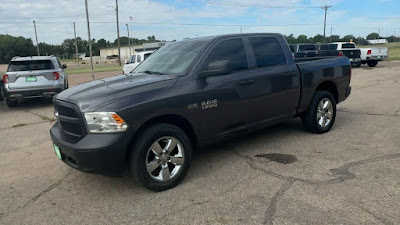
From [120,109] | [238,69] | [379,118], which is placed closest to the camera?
[120,109]

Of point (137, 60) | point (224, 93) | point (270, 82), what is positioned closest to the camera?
point (224, 93)

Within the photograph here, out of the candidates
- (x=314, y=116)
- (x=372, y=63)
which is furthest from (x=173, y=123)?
(x=372, y=63)

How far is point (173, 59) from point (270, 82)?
151 cm

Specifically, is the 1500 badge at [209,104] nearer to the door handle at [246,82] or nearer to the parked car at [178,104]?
the parked car at [178,104]

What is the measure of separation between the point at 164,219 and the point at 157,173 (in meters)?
0.71

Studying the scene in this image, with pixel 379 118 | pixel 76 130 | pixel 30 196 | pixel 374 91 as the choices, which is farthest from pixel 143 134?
pixel 374 91

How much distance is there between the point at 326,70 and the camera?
5926 millimetres

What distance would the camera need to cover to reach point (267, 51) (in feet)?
16.9

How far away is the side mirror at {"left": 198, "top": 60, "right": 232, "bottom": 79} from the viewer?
13.4 ft

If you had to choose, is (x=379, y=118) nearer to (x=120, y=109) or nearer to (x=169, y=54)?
(x=169, y=54)

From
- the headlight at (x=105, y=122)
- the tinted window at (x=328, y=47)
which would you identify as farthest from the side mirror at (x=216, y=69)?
the tinted window at (x=328, y=47)

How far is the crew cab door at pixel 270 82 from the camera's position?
4.76 metres

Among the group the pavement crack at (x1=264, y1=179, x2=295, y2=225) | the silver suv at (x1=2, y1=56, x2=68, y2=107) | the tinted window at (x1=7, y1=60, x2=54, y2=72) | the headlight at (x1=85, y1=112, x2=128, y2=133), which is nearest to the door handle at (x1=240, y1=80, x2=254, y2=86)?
the pavement crack at (x1=264, y1=179, x2=295, y2=225)

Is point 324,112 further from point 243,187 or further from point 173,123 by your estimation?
point 173,123
